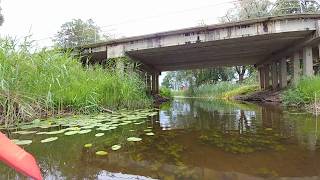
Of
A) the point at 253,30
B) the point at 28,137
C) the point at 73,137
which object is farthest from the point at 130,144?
the point at 253,30

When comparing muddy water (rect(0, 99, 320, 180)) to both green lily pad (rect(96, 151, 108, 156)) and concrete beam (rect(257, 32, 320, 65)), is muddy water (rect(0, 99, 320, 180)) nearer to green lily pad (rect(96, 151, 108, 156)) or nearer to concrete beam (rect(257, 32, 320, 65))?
green lily pad (rect(96, 151, 108, 156))

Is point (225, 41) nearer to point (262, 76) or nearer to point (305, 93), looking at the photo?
point (305, 93)

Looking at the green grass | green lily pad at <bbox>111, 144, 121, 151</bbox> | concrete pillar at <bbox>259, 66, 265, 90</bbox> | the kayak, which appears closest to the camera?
the kayak

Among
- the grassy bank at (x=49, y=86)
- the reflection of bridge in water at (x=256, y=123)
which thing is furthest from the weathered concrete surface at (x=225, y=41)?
the reflection of bridge in water at (x=256, y=123)

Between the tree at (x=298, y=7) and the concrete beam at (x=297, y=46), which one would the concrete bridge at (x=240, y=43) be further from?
the tree at (x=298, y=7)

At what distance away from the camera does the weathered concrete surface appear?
13648 mm

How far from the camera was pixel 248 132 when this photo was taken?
15.1 feet

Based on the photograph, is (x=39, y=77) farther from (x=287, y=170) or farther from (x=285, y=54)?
(x=285, y=54)

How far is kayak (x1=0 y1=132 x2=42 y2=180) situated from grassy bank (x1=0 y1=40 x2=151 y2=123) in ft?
14.8

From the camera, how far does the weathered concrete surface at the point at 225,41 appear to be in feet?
44.8

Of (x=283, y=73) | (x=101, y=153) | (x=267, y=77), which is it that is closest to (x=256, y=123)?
(x=101, y=153)

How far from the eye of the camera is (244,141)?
3.81 meters

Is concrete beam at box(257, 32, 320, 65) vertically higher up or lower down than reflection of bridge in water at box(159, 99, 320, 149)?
higher up

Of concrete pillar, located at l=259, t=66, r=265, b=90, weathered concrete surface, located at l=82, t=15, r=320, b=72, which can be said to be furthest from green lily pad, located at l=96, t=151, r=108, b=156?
concrete pillar, located at l=259, t=66, r=265, b=90
